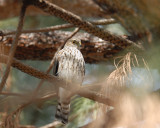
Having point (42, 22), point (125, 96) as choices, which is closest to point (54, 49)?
point (42, 22)

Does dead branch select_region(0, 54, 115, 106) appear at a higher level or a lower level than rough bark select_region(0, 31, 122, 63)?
lower

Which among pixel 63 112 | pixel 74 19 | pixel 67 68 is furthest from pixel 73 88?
pixel 63 112

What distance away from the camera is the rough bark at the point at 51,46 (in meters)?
4.34

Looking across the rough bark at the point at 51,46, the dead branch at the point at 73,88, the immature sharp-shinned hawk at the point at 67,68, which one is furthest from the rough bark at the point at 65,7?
the dead branch at the point at 73,88

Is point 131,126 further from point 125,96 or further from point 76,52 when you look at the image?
point 76,52

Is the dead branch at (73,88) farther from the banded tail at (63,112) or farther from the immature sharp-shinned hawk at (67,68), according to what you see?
the banded tail at (63,112)

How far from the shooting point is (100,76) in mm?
4375

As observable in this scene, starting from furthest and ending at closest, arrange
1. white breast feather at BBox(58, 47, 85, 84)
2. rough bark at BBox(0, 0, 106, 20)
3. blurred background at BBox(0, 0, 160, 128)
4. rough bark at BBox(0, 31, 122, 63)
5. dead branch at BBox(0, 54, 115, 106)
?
1. rough bark at BBox(0, 0, 106, 20)
2. rough bark at BBox(0, 31, 122, 63)
3. white breast feather at BBox(58, 47, 85, 84)
4. dead branch at BBox(0, 54, 115, 106)
5. blurred background at BBox(0, 0, 160, 128)

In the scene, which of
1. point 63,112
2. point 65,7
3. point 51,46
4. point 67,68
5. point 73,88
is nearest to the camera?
point 73,88

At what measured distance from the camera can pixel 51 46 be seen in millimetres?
4500

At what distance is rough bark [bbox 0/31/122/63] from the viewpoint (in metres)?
4.34

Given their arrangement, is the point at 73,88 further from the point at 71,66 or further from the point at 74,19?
the point at 71,66

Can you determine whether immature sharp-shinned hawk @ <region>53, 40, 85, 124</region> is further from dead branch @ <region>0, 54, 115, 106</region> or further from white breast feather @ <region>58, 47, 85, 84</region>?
dead branch @ <region>0, 54, 115, 106</region>

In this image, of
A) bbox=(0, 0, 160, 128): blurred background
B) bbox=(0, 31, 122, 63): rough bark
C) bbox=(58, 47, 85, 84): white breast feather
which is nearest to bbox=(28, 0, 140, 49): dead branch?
bbox=(0, 0, 160, 128): blurred background
